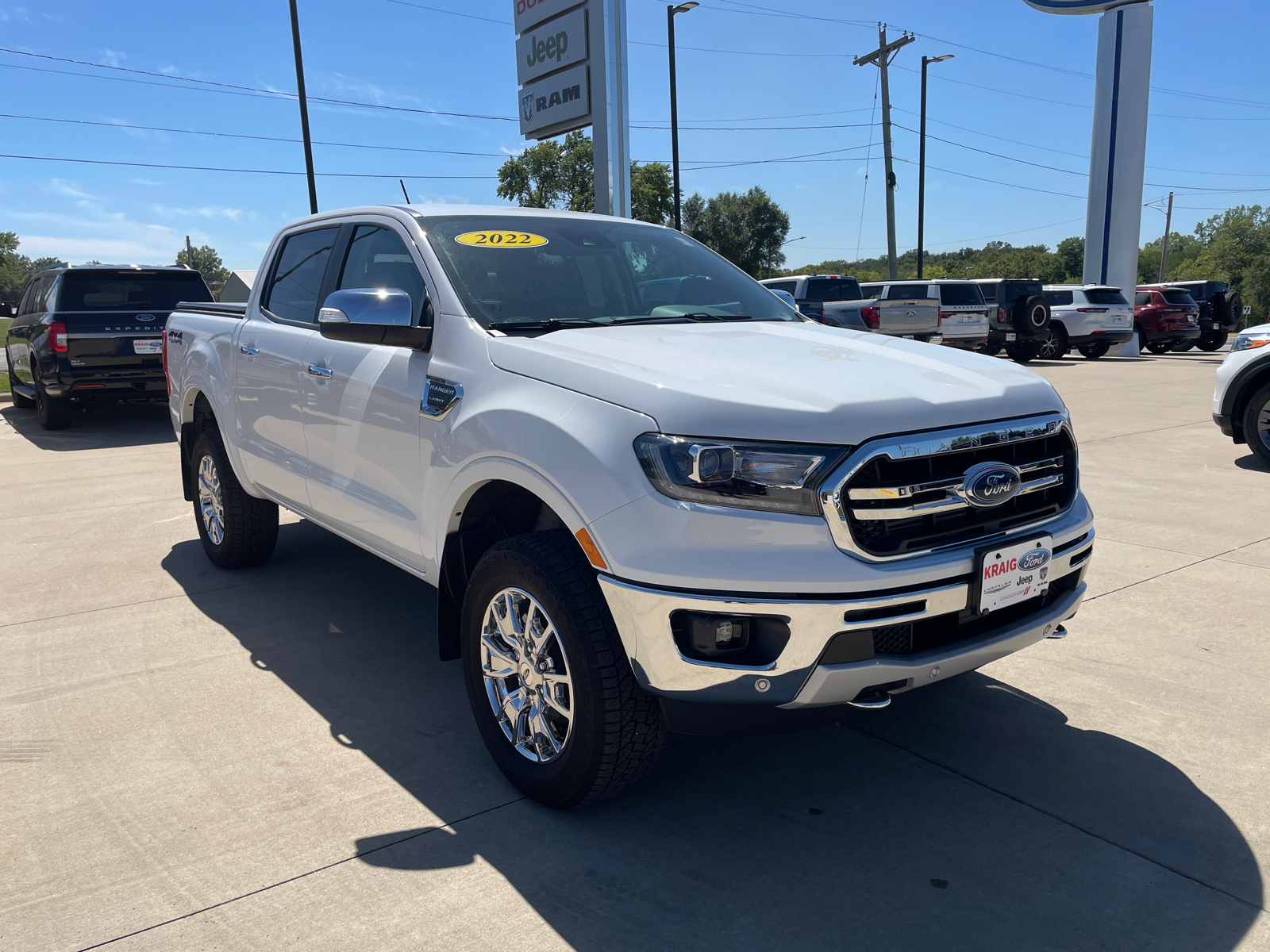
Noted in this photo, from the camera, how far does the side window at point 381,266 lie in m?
3.49

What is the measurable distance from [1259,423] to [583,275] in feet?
22.2

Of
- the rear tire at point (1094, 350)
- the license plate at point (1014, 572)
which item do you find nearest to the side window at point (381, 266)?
the license plate at point (1014, 572)

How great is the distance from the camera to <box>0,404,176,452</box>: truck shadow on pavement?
10484mm

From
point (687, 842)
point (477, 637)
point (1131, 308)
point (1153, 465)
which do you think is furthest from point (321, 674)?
point (1131, 308)

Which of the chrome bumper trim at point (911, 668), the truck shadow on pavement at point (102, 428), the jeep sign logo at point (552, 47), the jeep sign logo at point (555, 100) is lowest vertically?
the truck shadow on pavement at point (102, 428)

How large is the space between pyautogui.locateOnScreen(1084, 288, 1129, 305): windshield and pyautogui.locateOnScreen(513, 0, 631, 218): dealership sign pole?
12414 millimetres

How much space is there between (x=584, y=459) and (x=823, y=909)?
1.27m

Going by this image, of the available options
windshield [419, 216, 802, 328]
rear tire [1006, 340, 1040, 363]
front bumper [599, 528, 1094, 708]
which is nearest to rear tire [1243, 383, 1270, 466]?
windshield [419, 216, 802, 328]

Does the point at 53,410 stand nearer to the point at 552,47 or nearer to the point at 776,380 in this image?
the point at 552,47

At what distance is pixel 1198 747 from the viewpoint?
10.3ft

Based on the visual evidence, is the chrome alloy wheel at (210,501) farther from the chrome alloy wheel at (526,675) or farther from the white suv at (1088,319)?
the white suv at (1088,319)

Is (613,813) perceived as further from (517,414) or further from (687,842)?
(517,414)

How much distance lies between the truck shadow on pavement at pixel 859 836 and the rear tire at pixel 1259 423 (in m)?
5.63

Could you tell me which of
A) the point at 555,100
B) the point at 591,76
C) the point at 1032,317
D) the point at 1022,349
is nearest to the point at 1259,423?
the point at 591,76
